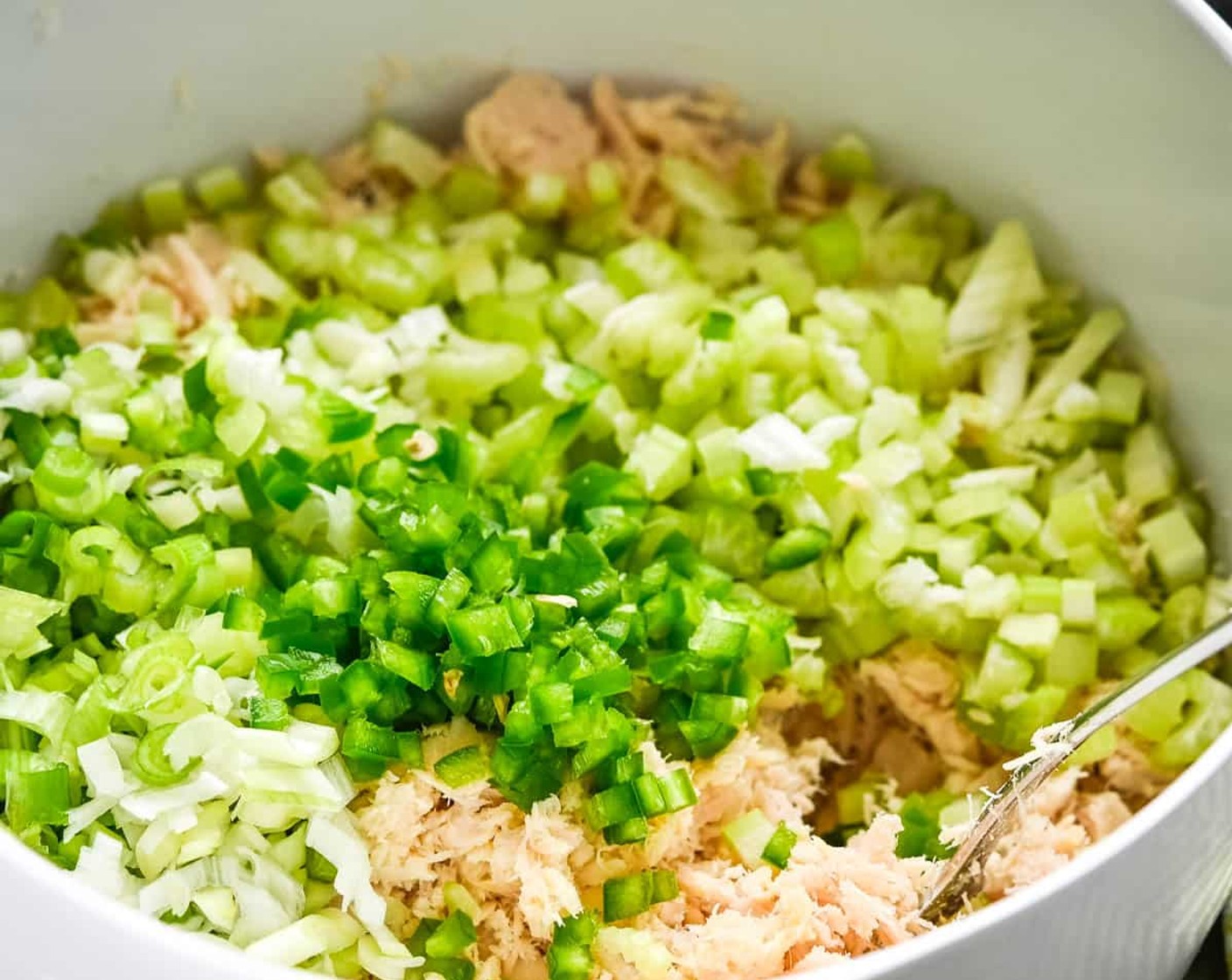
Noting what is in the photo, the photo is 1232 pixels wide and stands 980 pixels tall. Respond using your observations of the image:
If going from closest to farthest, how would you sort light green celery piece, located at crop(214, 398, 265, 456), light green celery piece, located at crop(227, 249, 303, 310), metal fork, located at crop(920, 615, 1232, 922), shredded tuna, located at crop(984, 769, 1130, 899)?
metal fork, located at crop(920, 615, 1232, 922), shredded tuna, located at crop(984, 769, 1130, 899), light green celery piece, located at crop(214, 398, 265, 456), light green celery piece, located at crop(227, 249, 303, 310)

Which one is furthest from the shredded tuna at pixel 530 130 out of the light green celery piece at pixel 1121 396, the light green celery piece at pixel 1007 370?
the light green celery piece at pixel 1121 396

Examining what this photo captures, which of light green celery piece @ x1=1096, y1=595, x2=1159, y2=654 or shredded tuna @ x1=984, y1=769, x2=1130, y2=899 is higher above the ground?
light green celery piece @ x1=1096, y1=595, x2=1159, y2=654

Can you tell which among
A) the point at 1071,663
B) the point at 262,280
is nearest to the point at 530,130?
the point at 262,280

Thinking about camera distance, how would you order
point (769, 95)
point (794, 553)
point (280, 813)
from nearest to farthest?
point (280, 813) → point (794, 553) → point (769, 95)

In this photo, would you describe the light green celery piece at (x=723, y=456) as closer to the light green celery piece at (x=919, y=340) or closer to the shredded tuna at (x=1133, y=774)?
the light green celery piece at (x=919, y=340)

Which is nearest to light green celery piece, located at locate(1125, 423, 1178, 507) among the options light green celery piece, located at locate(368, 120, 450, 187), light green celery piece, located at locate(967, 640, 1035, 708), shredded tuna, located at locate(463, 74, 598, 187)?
light green celery piece, located at locate(967, 640, 1035, 708)

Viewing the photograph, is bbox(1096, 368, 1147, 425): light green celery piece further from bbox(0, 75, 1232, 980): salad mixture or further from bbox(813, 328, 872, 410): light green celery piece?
bbox(813, 328, 872, 410): light green celery piece

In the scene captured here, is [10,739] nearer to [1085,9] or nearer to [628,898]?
[628,898]

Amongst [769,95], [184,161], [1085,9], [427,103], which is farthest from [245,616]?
[1085,9]

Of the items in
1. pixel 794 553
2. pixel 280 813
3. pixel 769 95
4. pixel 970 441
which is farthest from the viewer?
pixel 769 95
